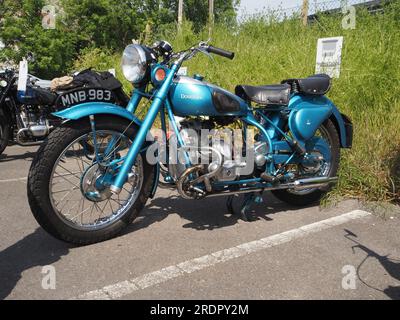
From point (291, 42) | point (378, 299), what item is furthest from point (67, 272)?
point (291, 42)

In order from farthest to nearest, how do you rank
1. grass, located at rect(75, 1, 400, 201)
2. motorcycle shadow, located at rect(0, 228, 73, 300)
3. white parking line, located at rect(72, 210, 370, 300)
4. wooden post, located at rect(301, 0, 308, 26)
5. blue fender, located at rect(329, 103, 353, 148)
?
wooden post, located at rect(301, 0, 308, 26)
grass, located at rect(75, 1, 400, 201)
blue fender, located at rect(329, 103, 353, 148)
motorcycle shadow, located at rect(0, 228, 73, 300)
white parking line, located at rect(72, 210, 370, 300)

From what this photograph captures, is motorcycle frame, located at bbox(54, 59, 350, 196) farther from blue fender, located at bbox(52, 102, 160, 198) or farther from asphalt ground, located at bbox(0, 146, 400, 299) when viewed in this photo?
asphalt ground, located at bbox(0, 146, 400, 299)

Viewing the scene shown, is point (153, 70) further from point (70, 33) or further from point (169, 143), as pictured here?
point (70, 33)

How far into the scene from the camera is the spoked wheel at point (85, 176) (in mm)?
2811

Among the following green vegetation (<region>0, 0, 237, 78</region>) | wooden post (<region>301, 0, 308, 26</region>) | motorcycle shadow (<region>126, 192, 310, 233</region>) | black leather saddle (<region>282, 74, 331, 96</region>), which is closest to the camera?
motorcycle shadow (<region>126, 192, 310, 233</region>)

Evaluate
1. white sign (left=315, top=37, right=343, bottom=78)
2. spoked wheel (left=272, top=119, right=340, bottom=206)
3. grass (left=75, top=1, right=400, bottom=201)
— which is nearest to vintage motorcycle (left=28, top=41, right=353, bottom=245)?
spoked wheel (left=272, top=119, right=340, bottom=206)

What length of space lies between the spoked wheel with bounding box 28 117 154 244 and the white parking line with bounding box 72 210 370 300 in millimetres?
650

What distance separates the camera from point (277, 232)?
3.45m

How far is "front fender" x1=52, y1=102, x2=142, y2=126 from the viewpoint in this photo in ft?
9.25

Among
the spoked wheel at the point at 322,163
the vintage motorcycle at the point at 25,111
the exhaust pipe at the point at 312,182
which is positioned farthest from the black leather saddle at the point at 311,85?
the vintage motorcycle at the point at 25,111

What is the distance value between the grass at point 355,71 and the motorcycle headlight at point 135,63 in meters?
2.38

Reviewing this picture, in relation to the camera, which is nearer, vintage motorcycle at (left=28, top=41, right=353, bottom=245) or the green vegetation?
vintage motorcycle at (left=28, top=41, right=353, bottom=245)

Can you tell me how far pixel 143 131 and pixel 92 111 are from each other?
0.39 metres

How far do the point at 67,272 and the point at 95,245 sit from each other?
0.42m
